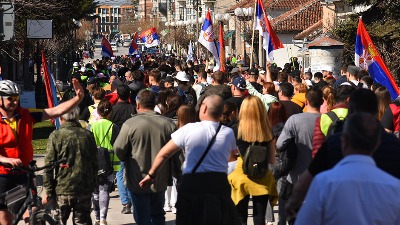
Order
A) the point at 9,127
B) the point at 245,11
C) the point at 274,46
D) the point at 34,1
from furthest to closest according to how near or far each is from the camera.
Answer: the point at 245,11
the point at 34,1
the point at 274,46
the point at 9,127

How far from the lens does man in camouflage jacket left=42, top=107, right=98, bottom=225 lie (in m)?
9.44

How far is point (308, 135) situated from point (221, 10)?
261 feet

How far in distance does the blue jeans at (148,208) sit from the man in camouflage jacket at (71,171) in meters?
0.48

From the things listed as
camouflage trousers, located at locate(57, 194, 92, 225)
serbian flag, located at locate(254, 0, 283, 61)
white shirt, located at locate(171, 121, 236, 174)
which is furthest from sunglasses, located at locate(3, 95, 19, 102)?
serbian flag, located at locate(254, 0, 283, 61)

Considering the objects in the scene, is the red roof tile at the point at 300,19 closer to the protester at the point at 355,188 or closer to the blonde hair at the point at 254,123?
the blonde hair at the point at 254,123

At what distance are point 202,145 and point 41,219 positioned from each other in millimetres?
1409

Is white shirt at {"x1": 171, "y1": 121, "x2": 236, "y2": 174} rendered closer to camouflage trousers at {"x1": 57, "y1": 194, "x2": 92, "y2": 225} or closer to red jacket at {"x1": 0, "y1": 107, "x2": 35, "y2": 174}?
camouflage trousers at {"x1": 57, "y1": 194, "x2": 92, "y2": 225}

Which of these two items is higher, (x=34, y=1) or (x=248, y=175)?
(x=34, y=1)

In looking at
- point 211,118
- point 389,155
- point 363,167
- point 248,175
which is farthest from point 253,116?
point 363,167

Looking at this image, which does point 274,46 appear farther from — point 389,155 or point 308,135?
point 389,155

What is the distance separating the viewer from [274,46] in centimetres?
2469

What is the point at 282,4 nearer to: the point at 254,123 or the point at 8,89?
the point at 254,123

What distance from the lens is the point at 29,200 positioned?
865cm

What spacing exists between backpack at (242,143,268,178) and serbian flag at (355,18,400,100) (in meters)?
5.33
